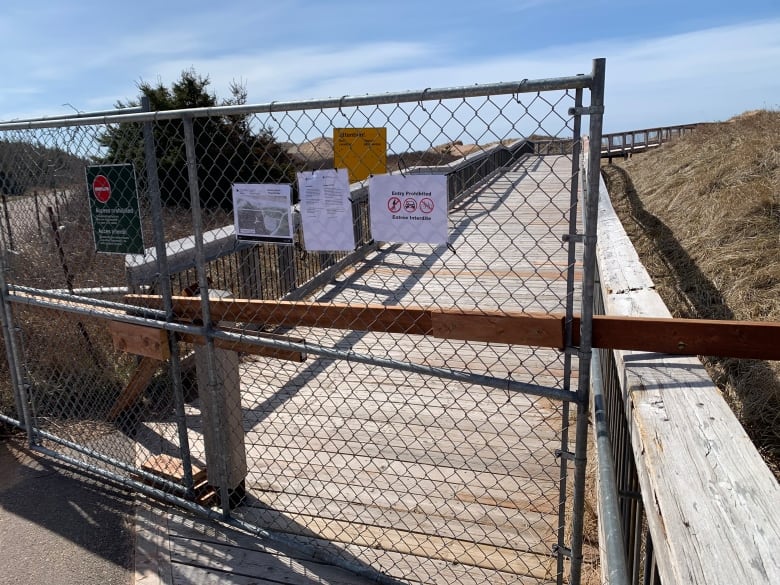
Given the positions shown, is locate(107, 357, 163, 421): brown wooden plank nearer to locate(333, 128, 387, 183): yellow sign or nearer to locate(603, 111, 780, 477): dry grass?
locate(333, 128, 387, 183): yellow sign

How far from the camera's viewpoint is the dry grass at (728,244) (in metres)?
3.89

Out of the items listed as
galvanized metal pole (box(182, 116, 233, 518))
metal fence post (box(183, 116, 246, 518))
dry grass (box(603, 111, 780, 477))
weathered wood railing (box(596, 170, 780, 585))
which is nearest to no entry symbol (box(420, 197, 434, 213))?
weathered wood railing (box(596, 170, 780, 585))

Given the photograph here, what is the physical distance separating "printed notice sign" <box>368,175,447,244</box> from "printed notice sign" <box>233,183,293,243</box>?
61cm

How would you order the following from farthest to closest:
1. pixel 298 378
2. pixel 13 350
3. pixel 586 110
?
pixel 298 378 < pixel 13 350 < pixel 586 110

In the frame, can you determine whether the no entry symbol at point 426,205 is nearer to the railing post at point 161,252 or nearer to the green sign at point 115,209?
the railing post at point 161,252

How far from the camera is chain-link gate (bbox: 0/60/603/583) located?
275cm

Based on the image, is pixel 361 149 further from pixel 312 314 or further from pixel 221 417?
pixel 221 417

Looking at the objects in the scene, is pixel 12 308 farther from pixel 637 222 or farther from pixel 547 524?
pixel 637 222

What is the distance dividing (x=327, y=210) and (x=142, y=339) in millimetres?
1633

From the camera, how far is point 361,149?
9.64ft

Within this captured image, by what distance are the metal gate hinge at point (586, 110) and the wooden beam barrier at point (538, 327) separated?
78cm

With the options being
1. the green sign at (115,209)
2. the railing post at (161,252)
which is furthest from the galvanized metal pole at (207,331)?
the green sign at (115,209)

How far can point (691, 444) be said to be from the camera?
1.83 m

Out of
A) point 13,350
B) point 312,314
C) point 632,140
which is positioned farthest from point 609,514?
point 632,140
